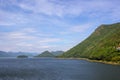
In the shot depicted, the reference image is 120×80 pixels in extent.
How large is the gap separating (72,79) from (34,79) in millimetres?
21255

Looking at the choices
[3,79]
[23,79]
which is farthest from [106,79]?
[3,79]

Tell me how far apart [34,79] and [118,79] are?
4634 centimetres

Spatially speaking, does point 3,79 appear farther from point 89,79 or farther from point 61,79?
point 89,79

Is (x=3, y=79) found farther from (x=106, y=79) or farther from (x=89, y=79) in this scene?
(x=106, y=79)

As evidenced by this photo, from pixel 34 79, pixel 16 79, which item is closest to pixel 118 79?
pixel 34 79

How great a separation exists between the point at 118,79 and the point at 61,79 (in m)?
31.2

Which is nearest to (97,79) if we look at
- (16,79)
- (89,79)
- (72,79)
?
(89,79)

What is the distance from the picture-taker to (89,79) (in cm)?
12444

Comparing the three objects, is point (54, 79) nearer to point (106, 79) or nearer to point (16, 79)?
point (16, 79)

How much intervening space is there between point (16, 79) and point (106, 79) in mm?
49890

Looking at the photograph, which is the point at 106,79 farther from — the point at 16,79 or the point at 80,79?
the point at 16,79

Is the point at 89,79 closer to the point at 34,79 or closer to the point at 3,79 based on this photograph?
the point at 34,79


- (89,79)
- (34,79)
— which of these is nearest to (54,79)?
(34,79)

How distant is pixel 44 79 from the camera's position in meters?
124
